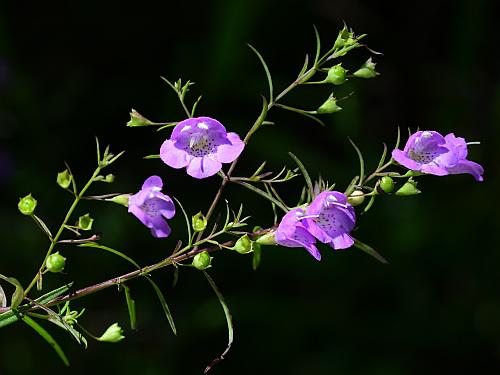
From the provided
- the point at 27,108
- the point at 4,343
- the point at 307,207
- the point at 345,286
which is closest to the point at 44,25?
the point at 27,108

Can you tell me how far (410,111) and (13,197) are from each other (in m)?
2.20

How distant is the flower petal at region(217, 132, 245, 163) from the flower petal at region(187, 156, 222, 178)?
0.02 metres

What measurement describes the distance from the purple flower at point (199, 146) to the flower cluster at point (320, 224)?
0.15 metres

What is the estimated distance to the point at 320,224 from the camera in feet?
4.28

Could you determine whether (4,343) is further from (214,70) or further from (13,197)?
(214,70)

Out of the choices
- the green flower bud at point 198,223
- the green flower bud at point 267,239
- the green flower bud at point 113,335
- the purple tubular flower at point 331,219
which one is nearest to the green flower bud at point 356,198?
the purple tubular flower at point 331,219

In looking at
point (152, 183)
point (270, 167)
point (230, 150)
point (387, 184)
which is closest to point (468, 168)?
point (387, 184)

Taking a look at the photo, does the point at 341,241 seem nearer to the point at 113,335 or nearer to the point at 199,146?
the point at 199,146

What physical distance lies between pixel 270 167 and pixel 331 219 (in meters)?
2.54

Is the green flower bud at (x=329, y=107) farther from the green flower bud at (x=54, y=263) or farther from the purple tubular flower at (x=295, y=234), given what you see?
the green flower bud at (x=54, y=263)

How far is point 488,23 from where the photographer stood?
441 cm

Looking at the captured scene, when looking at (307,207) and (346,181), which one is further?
(346,181)

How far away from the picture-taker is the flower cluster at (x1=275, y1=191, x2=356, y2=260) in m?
1.27

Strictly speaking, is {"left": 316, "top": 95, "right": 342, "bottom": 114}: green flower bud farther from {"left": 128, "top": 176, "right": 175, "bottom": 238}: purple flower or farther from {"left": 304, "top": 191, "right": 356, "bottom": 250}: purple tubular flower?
{"left": 128, "top": 176, "right": 175, "bottom": 238}: purple flower
